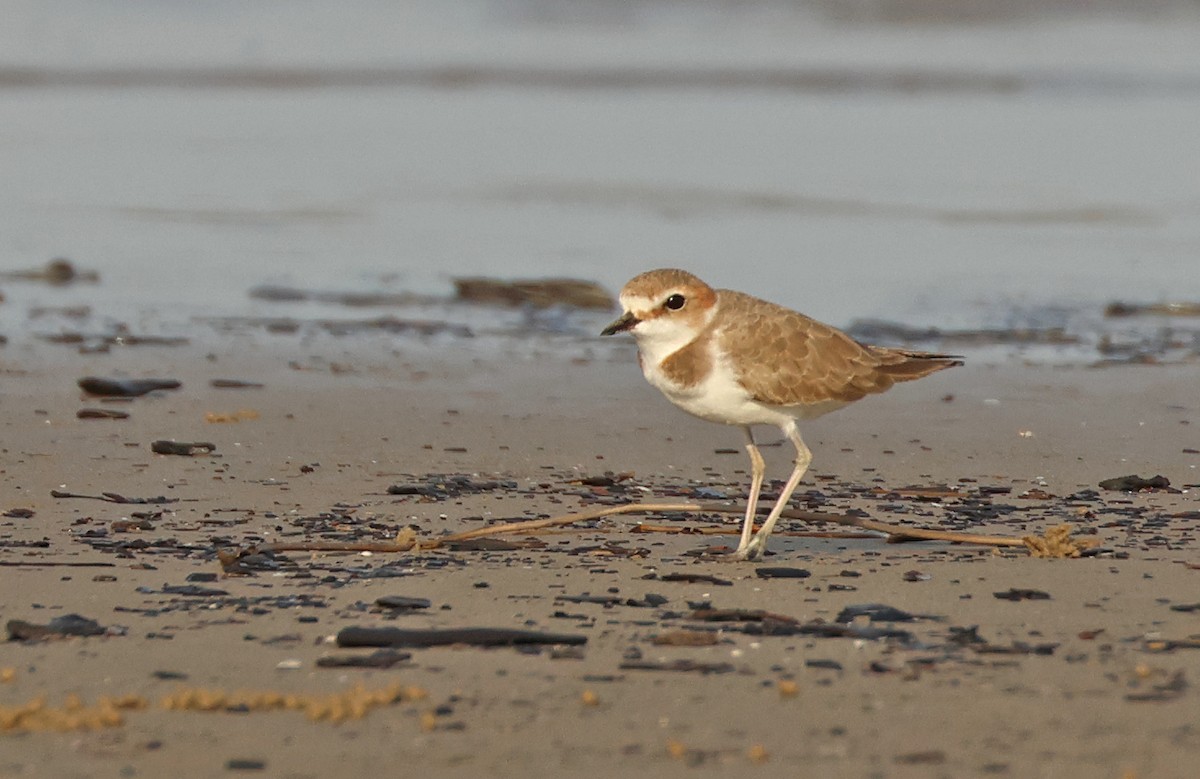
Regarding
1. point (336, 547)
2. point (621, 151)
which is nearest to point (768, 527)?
point (336, 547)

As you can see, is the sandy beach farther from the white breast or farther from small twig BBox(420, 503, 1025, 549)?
the white breast

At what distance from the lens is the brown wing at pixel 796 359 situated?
580 centimetres

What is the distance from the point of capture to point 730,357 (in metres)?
5.75

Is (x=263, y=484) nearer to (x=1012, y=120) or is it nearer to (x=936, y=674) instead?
(x=936, y=674)

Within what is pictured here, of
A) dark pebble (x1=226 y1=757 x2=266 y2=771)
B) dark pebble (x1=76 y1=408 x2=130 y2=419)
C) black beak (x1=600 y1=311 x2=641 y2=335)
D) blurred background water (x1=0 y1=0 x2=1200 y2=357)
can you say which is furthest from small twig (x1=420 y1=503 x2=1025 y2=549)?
blurred background water (x1=0 y1=0 x2=1200 y2=357)

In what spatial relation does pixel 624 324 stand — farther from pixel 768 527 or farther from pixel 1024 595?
pixel 1024 595

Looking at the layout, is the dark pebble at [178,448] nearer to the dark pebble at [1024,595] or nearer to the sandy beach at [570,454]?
the sandy beach at [570,454]

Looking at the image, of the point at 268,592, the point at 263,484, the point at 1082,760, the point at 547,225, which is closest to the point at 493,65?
the point at 547,225

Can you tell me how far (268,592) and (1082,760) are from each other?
237 centimetres

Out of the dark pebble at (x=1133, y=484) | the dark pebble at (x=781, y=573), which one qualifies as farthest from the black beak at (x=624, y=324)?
the dark pebble at (x=1133, y=484)

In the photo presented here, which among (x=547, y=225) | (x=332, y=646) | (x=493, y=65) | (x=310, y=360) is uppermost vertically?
(x=493, y=65)

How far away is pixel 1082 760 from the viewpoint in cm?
383

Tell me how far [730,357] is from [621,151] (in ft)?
39.4

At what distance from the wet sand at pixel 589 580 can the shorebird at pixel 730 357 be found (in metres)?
0.47
